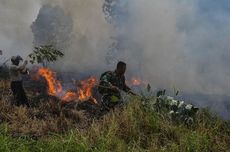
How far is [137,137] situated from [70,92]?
556 inches

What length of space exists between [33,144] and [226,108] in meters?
125

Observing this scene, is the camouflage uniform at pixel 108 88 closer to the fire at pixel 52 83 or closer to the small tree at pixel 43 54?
the small tree at pixel 43 54

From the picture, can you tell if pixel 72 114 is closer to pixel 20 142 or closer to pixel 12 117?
pixel 12 117

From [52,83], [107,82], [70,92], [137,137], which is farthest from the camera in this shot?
[52,83]

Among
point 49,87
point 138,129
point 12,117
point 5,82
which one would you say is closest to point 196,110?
point 138,129

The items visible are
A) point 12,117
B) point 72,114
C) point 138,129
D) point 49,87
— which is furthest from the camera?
point 49,87

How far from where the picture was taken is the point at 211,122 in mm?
9945

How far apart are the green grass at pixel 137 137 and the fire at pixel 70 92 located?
1033 cm

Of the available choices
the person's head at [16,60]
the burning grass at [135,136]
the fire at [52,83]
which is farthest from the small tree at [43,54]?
the fire at [52,83]

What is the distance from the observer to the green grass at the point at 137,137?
8.95m

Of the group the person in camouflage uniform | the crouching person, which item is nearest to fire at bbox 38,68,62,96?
the crouching person

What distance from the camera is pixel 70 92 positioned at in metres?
23.5

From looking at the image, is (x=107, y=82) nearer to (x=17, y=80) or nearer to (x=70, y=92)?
(x=17, y=80)

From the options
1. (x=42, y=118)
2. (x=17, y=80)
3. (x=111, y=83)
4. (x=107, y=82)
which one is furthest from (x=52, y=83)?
(x=107, y=82)
